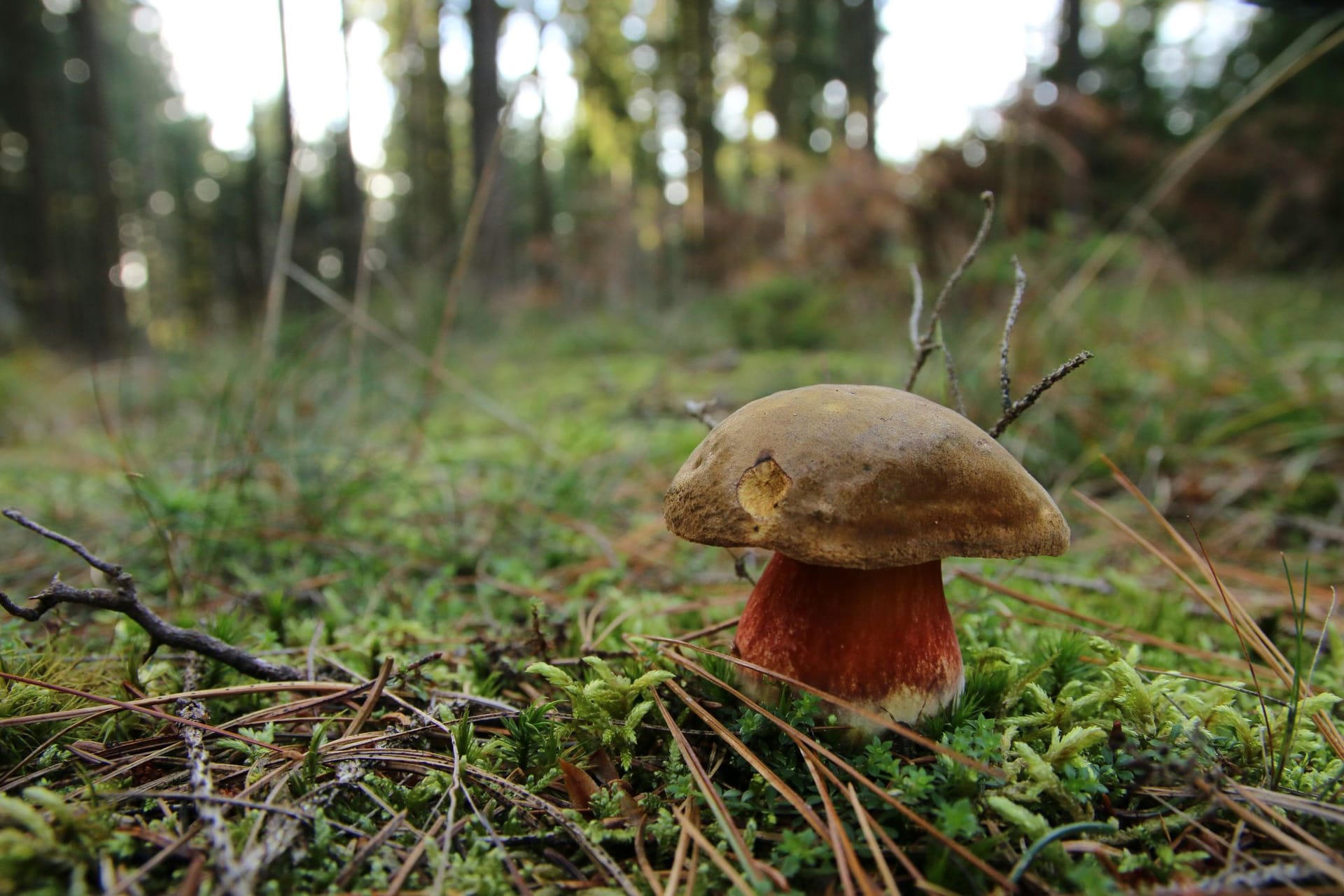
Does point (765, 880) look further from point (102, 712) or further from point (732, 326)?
point (732, 326)

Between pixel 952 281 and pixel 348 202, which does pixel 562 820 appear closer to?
pixel 952 281

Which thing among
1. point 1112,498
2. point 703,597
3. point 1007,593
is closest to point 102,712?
point 703,597

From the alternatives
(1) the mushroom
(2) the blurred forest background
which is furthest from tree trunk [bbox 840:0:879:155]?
(1) the mushroom

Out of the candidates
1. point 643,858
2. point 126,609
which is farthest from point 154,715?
point 643,858

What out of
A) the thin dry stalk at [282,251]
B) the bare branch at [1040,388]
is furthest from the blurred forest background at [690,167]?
the bare branch at [1040,388]

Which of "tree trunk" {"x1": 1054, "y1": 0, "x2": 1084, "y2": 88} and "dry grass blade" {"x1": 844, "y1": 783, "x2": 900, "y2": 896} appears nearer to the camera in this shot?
"dry grass blade" {"x1": 844, "y1": 783, "x2": 900, "y2": 896}

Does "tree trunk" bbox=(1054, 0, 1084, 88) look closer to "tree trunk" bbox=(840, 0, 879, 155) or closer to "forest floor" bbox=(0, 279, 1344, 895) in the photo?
"tree trunk" bbox=(840, 0, 879, 155)

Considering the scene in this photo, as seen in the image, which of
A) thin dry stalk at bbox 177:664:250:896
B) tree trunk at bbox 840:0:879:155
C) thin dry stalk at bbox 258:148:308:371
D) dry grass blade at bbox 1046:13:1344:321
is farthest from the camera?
tree trunk at bbox 840:0:879:155
